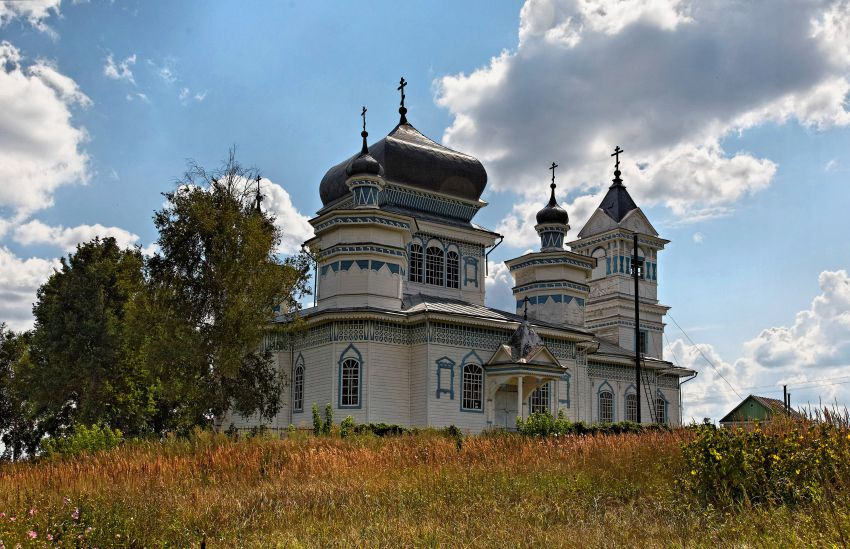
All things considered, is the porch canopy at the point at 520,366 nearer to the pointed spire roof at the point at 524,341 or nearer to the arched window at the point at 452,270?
the pointed spire roof at the point at 524,341

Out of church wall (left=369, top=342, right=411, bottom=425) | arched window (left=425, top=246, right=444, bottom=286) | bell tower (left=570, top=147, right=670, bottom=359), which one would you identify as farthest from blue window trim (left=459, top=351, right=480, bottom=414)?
bell tower (left=570, top=147, right=670, bottom=359)

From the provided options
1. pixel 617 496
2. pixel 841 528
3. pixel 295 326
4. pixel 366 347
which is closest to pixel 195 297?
pixel 295 326

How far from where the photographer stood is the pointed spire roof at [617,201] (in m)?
48.3

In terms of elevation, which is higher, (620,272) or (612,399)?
(620,272)

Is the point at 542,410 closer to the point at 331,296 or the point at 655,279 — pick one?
the point at 331,296

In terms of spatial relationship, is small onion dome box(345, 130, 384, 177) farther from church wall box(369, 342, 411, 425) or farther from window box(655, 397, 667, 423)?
window box(655, 397, 667, 423)

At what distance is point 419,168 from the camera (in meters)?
35.6

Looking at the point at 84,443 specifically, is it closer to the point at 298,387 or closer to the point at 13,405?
the point at 298,387

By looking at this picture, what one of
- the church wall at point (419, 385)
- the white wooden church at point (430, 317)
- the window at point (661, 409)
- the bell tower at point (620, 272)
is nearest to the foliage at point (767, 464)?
the white wooden church at point (430, 317)

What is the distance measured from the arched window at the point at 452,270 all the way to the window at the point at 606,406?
9352 millimetres

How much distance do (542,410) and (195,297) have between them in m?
15.3

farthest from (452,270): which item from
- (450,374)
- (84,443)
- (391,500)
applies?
(391,500)

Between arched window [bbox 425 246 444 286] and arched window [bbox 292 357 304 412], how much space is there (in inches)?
238

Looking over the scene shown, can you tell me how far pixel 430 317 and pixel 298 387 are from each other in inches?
208
